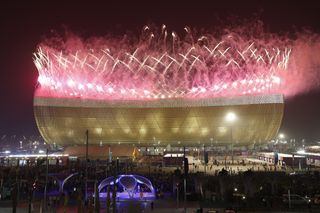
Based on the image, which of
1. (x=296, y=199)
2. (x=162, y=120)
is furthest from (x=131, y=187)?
(x=162, y=120)

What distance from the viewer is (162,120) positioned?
71.2 metres

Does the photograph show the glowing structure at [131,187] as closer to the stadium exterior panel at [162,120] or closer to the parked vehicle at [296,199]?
the parked vehicle at [296,199]

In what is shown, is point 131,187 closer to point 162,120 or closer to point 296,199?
point 296,199

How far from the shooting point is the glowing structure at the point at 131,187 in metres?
29.9

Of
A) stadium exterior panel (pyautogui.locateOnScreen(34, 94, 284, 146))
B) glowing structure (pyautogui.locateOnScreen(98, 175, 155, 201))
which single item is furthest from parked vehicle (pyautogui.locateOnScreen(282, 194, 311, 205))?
stadium exterior panel (pyautogui.locateOnScreen(34, 94, 284, 146))

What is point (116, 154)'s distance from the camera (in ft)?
225

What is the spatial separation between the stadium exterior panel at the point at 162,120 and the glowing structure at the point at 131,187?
39.2 meters

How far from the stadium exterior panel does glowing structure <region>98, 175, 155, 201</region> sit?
3922 cm

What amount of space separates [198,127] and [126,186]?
43400 mm

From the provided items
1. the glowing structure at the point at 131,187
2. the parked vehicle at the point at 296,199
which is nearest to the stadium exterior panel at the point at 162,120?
the glowing structure at the point at 131,187

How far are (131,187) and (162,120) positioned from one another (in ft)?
137

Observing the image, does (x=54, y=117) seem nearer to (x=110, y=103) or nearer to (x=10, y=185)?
(x=110, y=103)

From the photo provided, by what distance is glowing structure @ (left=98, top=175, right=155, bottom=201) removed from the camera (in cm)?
2986

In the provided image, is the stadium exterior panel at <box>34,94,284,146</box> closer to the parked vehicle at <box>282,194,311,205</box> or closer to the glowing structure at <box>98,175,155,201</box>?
the glowing structure at <box>98,175,155,201</box>
